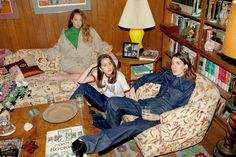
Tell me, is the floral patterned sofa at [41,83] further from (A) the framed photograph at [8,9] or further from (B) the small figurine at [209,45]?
(B) the small figurine at [209,45]

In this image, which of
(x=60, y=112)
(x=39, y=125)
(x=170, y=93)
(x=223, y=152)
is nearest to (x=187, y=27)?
(x=170, y=93)

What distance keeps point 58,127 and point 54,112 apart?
0.23 meters

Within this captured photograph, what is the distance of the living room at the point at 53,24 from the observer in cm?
325

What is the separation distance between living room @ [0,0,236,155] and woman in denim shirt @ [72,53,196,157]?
1371 mm

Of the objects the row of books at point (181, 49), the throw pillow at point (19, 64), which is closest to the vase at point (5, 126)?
the throw pillow at point (19, 64)

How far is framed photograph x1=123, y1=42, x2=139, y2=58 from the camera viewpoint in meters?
3.20

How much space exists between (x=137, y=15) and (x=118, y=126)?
1632 millimetres

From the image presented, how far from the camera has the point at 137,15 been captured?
3.12m

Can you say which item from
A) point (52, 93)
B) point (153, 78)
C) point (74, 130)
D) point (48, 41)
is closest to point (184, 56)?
point (153, 78)

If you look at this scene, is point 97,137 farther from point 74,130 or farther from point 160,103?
point 160,103

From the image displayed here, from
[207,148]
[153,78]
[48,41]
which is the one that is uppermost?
[48,41]

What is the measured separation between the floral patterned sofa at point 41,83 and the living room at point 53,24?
23 centimetres

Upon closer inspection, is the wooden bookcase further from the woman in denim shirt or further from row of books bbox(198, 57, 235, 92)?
the woman in denim shirt

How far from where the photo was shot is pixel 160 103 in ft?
7.84
